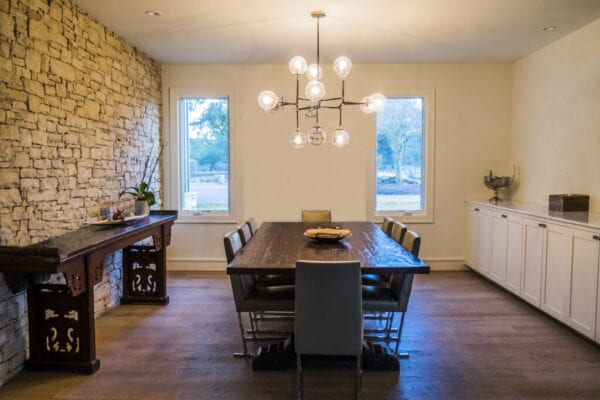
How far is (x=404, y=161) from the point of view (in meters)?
5.55

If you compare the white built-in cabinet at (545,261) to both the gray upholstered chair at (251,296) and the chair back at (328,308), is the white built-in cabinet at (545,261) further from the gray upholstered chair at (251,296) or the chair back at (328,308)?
the gray upholstered chair at (251,296)

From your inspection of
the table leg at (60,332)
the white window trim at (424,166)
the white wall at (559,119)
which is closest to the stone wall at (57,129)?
the table leg at (60,332)

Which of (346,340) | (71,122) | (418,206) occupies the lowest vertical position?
(346,340)

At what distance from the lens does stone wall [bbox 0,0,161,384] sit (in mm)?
2676

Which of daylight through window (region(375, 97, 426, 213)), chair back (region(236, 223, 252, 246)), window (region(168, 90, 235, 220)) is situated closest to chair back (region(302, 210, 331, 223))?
chair back (region(236, 223, 252, 246))

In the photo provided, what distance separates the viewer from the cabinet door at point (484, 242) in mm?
4806

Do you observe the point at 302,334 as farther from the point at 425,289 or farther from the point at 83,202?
the point at 425,289

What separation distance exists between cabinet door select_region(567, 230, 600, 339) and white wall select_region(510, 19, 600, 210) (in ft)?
2.82

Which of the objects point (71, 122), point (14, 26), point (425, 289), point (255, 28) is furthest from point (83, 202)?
point (425, 289)

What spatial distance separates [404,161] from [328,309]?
3.60m

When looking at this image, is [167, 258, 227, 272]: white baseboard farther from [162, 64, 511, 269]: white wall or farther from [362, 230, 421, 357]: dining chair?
[362, 230, 421, 357]: dining chair

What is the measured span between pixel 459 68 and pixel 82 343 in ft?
16.7

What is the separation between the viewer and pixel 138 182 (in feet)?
15.4

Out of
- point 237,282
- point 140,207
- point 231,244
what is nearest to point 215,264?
point 140,207
